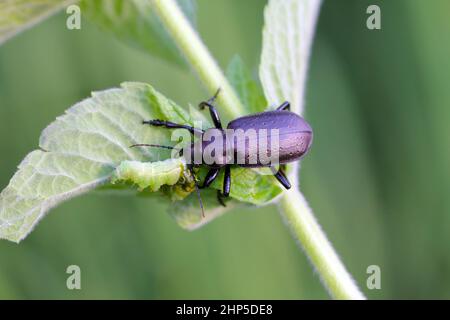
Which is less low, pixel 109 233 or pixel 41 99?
pixel 41 99

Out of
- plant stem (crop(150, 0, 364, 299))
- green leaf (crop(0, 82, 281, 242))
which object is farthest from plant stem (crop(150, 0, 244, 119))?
green leaf (crop(0, 82, 281, 242))

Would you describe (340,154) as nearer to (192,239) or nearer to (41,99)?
(192,239)

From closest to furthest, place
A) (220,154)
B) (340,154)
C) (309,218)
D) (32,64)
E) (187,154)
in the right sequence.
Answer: (309,218), (187,154), (220,154), (32,64), (340,154)

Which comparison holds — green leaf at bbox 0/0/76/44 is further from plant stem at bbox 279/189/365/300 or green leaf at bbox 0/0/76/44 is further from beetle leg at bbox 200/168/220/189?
plant stem at bbox 279/189/365/300

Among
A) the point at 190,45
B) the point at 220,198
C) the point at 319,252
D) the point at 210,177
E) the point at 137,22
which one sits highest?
the point at 137,22

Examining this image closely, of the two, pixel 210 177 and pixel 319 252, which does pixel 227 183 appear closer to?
pixel 210 177

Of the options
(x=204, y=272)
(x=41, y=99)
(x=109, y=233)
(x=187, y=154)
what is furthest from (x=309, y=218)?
(x=41, y=99)

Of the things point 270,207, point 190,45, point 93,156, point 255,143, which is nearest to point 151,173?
point 93,156

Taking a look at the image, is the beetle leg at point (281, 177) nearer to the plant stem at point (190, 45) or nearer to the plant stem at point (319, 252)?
the plant stem at point (319, 252)
